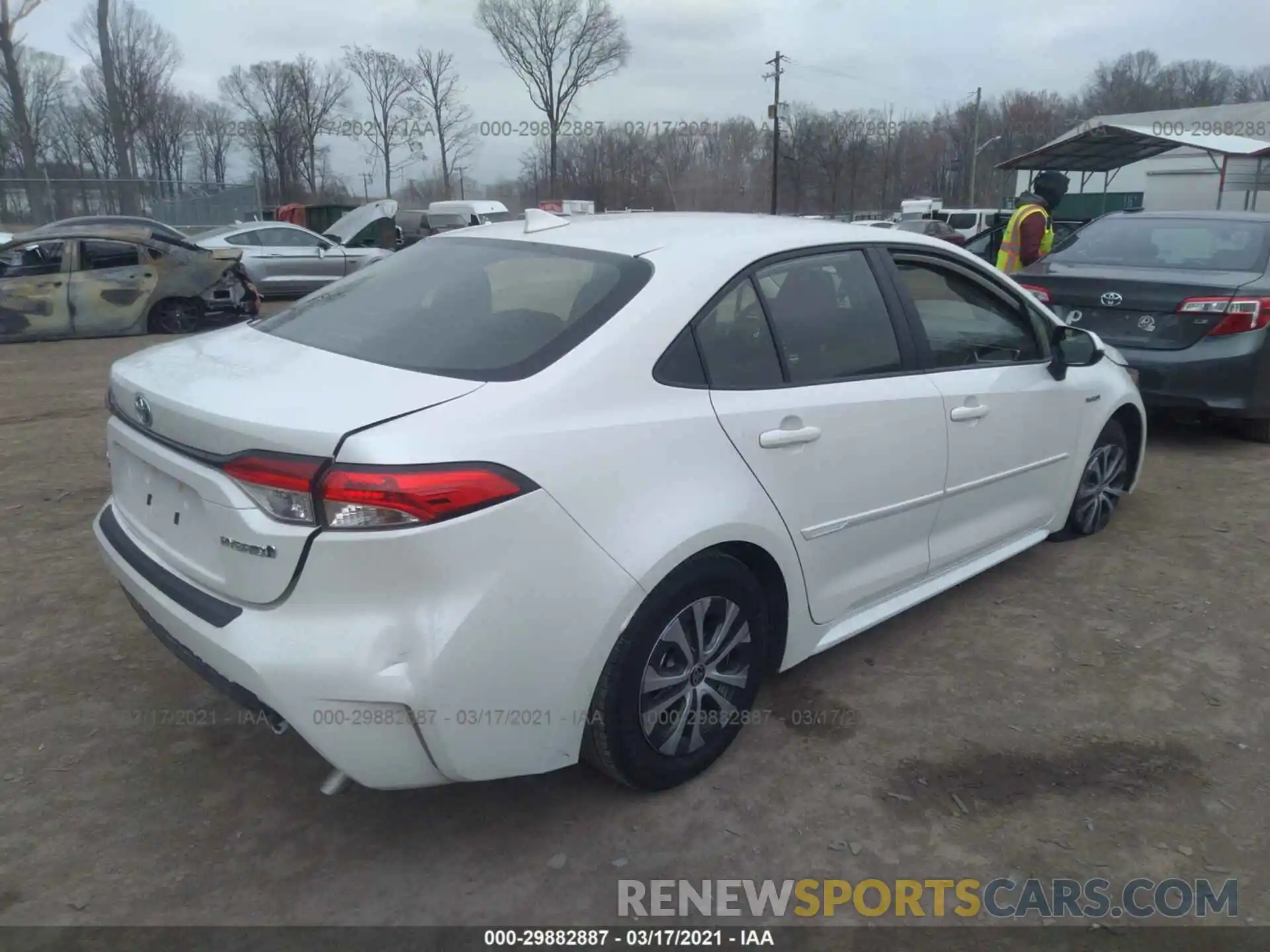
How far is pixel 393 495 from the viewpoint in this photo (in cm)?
204

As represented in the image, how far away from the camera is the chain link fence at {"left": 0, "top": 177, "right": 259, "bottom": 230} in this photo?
78.6 ft

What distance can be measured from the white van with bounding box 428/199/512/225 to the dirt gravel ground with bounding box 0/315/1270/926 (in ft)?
68.2

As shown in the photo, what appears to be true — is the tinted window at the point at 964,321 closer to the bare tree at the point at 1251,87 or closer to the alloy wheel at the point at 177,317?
the alloy wheel at the point at 177,317

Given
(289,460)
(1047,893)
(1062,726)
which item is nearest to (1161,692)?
(1062,726)

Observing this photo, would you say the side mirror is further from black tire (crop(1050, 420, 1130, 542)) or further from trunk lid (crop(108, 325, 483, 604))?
trunk lid (crop(108, 325, 483, 604))

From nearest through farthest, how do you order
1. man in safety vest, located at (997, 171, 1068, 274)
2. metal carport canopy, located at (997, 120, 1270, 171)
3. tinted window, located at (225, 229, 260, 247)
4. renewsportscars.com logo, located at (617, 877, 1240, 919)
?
renewsportscars.com logo, located at (617, 877, 1240, 919), man in safety vest, located at (997, 171, 1068, 274), tinted window, located at (225, 229, 260, 247), metal carport canopy, located at (997, 120, 1270, 171)

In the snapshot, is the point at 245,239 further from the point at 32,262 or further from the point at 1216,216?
the point at 1216,216

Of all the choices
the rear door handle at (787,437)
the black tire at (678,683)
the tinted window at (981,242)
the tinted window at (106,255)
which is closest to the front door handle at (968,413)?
the rear door handle at (787,437)

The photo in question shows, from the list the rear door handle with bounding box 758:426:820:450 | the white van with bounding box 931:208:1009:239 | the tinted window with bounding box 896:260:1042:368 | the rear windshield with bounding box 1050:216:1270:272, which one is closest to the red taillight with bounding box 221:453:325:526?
the rear door handle with bounding box 758:426:820:450

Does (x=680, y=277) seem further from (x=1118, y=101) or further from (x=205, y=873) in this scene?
(x=1118, y=101)

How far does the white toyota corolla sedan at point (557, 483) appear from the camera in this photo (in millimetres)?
2102

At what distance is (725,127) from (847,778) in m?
42.8

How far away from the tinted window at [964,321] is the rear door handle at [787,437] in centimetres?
82

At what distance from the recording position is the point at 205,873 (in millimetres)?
2441
